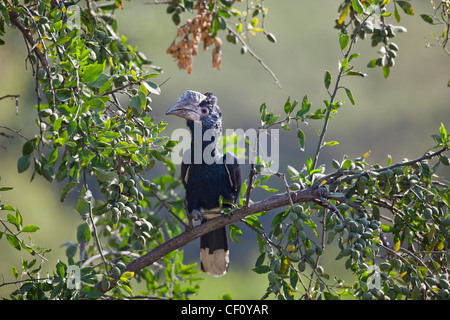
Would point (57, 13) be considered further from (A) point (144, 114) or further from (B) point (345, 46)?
(B) point (345, 46)

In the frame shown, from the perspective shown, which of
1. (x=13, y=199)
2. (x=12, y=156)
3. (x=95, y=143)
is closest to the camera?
(x=95, y=143)

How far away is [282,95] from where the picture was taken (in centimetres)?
1399

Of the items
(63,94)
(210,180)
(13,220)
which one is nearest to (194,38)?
(210,180)

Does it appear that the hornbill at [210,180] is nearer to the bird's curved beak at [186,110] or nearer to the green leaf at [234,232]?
the bird's curved beak at [186,110]

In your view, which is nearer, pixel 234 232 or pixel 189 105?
pixel 234 232

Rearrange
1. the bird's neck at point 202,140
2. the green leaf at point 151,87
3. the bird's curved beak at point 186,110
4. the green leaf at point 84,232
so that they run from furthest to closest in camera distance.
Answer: the bird's neck at point 202,140
the bird's curved beak at point 186,110
the green leaf at point 151,87
the green leaf at point 84,232

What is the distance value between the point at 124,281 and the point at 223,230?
1260 millimetres

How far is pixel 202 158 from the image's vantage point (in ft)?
11.5

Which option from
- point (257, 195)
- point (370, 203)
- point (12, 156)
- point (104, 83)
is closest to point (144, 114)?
point (104, 83)

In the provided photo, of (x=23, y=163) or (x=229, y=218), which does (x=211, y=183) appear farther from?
(x=23, y=163)

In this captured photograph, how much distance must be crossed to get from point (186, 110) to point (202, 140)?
0.83 ft

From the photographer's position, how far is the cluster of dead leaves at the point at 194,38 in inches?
117

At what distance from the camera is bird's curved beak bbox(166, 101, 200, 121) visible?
3199 millimetres

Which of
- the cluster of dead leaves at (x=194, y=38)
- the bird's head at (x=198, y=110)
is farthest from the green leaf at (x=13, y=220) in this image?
the cluster of dead leaves at (x=194, y=38)
